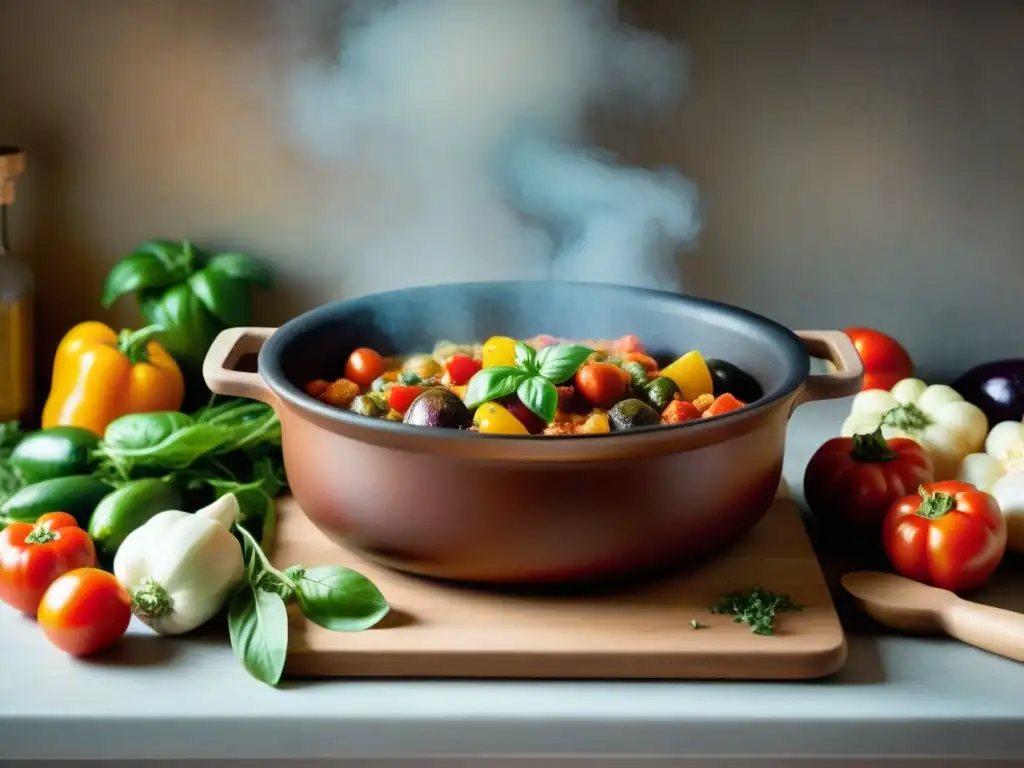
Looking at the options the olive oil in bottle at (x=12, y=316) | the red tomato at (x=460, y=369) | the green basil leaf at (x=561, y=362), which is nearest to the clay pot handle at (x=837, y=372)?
the green basil leaf at (x=561, y=362)

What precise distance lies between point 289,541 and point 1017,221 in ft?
4.16

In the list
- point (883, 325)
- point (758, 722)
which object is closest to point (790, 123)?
point (883, 325)

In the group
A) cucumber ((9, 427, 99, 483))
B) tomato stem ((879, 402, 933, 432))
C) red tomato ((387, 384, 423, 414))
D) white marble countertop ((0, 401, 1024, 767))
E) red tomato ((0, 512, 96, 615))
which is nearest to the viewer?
white marble countertop ((0, 401, 1024, 767))

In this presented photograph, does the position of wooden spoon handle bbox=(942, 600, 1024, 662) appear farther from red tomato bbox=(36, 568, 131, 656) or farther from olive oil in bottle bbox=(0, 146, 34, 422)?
olive oil in bottle bbox=(0, 146, 34, 422)

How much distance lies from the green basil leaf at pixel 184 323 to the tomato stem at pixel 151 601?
0.67 metres

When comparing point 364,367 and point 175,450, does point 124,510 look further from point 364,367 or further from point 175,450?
point 364,367

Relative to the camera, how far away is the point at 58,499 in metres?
1.32

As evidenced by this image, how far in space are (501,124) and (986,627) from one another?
3.42 feet

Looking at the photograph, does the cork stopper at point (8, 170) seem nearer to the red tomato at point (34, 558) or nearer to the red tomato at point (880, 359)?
the red tomato at point (34, 558)

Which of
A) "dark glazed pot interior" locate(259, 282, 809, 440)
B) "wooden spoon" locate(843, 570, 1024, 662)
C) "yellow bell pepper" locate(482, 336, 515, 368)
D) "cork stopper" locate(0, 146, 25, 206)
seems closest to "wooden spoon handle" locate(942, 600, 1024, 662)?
"wooden spoon" locate(843, 570, 1024, 662)

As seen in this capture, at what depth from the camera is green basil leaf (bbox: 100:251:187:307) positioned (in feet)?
5.66

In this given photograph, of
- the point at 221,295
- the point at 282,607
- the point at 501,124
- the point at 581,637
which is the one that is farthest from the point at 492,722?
the point at 501,124

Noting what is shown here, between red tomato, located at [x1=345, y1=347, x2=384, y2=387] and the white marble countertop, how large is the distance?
0.45 m

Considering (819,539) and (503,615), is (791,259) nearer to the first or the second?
(819,539)
